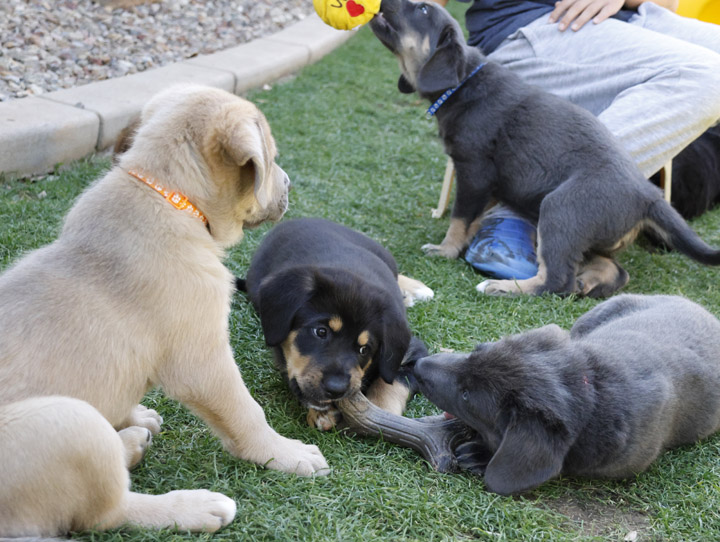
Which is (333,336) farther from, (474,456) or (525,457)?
(525,457)

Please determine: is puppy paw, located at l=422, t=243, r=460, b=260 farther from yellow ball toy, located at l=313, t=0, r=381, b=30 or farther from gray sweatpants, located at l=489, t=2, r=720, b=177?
yellow ball toy, located at l=313, t=0, r=381, b=30

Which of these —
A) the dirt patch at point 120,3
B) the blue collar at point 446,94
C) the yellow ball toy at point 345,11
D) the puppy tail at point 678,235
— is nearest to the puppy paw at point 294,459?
the puppy tail at point 678,235

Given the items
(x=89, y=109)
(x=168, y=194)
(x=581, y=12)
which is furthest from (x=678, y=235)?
(x=89, y=109)

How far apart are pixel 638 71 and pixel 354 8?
2.09 meters

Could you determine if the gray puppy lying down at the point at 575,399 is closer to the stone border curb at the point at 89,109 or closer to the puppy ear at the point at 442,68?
the puppy ear at the point at 442,68

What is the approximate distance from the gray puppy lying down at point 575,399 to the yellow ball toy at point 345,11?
289cm

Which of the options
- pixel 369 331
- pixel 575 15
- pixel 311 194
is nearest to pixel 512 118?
pixel 575 15

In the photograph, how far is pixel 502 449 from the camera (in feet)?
9.14

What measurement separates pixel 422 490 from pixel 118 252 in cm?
140

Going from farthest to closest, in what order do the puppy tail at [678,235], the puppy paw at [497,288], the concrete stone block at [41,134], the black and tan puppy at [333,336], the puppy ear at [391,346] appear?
the concrete stone block at [41,134]
the puppy paw at [497,288]
the puppy tail at [678,235]
the puppy ear at [391,346]
the black and tan puppy at [333,336]

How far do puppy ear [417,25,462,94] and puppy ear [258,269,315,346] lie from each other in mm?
2428

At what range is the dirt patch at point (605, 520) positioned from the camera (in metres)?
2.81

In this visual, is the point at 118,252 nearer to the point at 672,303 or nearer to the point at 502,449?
Answer: the point at 502,449

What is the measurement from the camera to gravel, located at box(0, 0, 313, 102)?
6.27 metres
